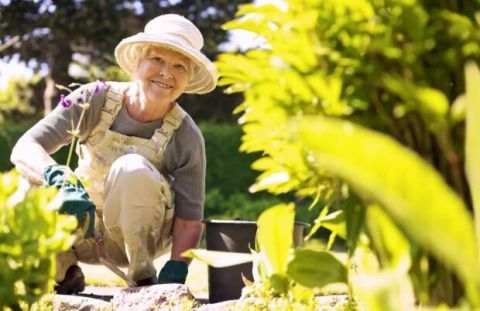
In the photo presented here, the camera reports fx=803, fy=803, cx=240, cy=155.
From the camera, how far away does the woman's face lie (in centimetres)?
377

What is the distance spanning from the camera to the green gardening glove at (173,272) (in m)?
3.74

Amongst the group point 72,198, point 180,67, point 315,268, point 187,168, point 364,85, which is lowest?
point 187,168

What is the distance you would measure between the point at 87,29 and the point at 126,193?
1480 centimetres

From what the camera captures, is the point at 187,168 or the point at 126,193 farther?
the point at 187,168

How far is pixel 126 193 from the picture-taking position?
363 cm

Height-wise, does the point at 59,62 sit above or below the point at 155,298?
below

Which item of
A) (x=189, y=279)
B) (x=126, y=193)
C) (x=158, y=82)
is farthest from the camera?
(x=189, y=279)

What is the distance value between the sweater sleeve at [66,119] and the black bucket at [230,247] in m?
0.77

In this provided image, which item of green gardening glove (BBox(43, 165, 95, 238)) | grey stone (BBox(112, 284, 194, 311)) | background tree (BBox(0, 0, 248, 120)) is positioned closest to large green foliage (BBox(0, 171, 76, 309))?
green gardening glove (BBox(43, 165, 95, 238))

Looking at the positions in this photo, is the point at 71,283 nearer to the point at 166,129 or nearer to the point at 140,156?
the point at 140,156

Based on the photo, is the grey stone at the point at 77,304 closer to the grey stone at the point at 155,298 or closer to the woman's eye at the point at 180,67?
the grey stone at the point at 155,298

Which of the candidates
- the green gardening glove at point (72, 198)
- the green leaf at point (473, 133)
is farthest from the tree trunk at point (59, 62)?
the green leaf at point (473, 133)

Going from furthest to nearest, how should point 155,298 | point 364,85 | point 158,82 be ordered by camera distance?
point 158,82 < point 155,298 < point 364,85

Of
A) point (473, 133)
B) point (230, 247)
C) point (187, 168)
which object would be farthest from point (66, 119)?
point (473, 133)
